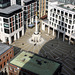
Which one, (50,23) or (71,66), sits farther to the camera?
(50,23)

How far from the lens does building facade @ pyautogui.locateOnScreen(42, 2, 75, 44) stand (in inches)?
5369

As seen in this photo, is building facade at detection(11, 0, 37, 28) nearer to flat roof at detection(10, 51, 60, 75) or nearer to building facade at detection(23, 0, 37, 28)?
building facade at detection(23, 0, 37, 28)

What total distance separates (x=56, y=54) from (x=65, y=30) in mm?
27715

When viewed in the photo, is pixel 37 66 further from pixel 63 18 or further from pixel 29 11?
pixel 29 11

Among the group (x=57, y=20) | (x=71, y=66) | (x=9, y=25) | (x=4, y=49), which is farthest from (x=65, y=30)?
(x=4, y=49)

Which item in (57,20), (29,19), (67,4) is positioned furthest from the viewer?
(29,19)

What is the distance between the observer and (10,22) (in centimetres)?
13412

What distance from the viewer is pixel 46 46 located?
13900 centimetres

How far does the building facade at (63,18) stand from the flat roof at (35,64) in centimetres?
5231

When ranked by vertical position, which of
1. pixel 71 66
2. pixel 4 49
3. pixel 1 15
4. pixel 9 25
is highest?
pixel 1 15

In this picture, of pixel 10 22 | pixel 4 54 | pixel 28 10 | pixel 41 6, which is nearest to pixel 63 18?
pixel 28 10

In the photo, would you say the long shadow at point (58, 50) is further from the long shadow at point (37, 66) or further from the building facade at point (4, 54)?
the building facade at point (4, 54)

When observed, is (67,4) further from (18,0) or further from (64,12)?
(18,0)

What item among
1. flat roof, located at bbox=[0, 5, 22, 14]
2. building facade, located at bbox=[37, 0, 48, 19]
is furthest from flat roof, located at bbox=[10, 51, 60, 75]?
building facade, located at bbox=[37, 0, 48, 19]
